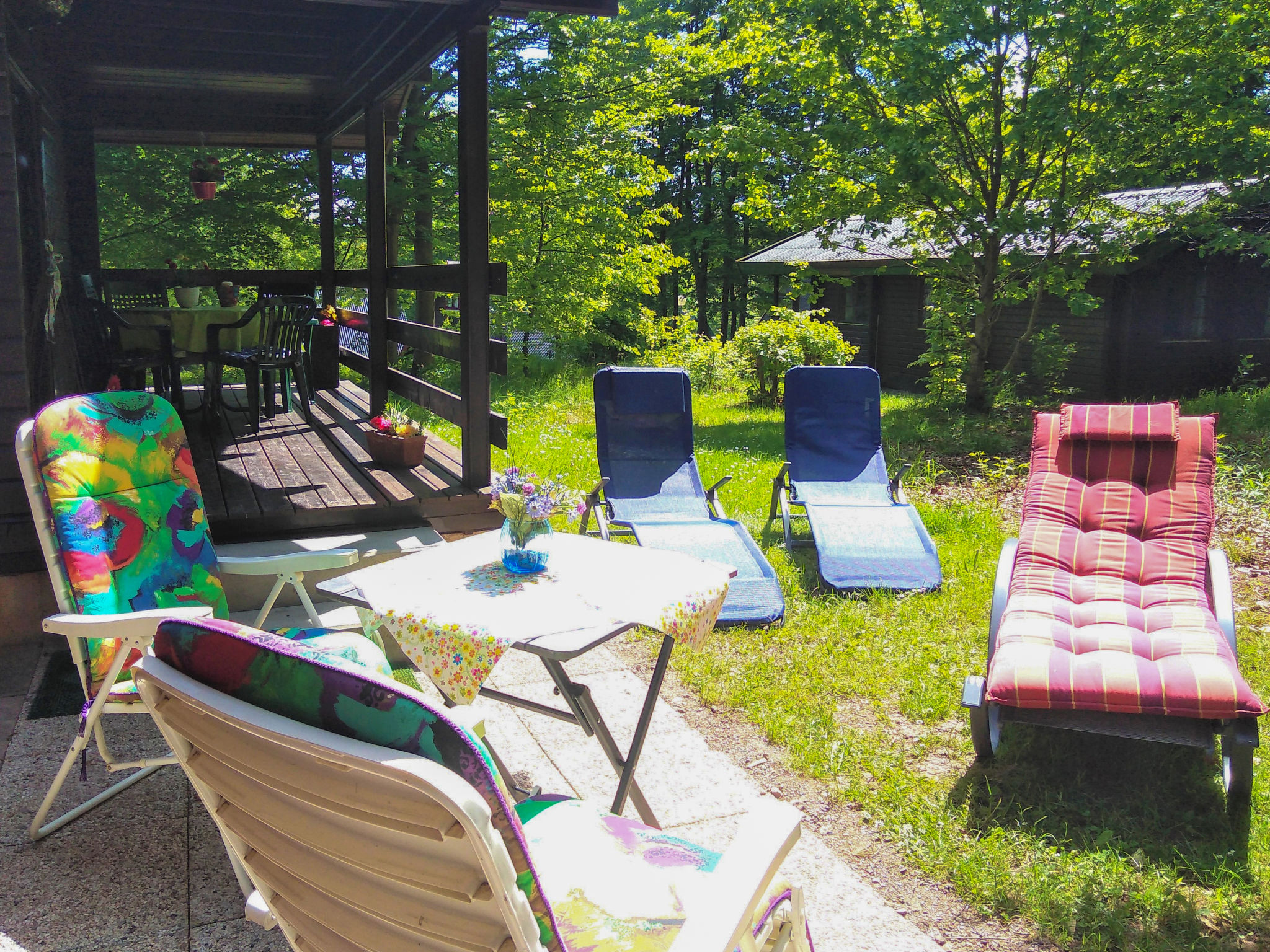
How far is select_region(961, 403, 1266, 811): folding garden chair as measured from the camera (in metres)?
2.87

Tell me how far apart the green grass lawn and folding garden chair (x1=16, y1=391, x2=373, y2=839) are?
1.74 m

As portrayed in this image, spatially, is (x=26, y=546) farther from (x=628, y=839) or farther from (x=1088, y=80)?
(x=1088, y=80)

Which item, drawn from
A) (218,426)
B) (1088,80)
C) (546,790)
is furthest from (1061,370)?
(546,790)

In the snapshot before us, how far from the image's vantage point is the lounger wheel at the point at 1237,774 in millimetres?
2760

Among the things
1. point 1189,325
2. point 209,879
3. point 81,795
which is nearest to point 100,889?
point 209,879

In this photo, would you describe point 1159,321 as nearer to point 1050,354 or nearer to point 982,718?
point 1050,354

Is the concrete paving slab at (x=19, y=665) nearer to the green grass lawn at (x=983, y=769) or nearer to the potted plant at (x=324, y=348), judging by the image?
the green grass lawn at (x=983, y=769)

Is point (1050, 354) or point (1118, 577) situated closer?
point (1118, 577)

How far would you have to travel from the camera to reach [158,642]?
1.39 metres

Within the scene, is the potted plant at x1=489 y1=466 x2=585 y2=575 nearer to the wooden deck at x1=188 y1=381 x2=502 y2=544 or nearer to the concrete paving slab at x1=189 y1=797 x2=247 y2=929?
the concrete paving slab at x1=189 y1=797 x2=247 y2=929

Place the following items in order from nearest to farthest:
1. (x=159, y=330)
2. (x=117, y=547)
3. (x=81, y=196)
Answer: (x=117, y=547) < (x=159, y=330) < (x=81, y=196)

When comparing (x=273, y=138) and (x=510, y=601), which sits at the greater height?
(x=273, y=138)

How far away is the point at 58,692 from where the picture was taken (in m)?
3.58

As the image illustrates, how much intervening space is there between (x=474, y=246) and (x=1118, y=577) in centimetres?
320
